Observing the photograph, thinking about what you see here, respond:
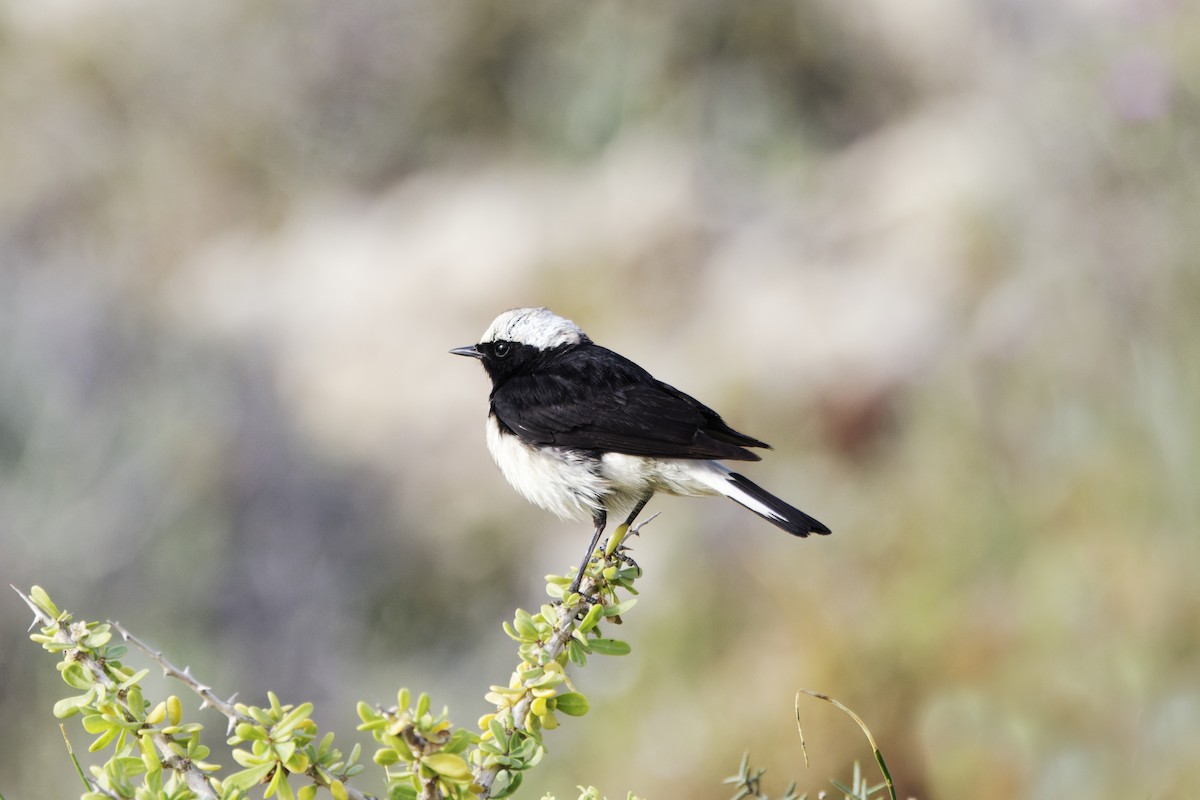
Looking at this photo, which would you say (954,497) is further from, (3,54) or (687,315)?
(3,54)

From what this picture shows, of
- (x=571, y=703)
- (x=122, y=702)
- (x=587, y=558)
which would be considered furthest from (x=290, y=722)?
(x=587, y=558)

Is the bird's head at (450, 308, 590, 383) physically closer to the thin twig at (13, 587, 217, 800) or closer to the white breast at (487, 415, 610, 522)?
the white breast at (487, 415, 610, 522)

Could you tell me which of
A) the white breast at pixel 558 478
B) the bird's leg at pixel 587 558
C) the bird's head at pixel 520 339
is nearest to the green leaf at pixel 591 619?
the bird's leg at pixel 587 558

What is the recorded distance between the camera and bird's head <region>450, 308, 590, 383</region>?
389 centimetres

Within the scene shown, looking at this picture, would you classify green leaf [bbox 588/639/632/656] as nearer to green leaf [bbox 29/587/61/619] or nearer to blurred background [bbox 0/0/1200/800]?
green leaf [bbox 29/587/61/619]

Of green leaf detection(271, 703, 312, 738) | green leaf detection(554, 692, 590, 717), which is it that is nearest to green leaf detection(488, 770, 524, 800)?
green leaf detection(554, 692, 590, 717)

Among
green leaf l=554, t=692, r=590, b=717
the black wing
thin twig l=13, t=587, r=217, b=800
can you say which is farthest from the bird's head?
thin twig l=13, t=587, r=217, b=800

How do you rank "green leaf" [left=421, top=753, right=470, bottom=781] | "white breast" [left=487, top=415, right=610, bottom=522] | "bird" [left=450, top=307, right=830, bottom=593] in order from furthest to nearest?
"white breast" [left=487, top=415, right=610, bottom=522] < "bird" [left=450, top=307, right=830, bottom=593] < "green leaf" [left=421, top=753, right=470, bottom=781]

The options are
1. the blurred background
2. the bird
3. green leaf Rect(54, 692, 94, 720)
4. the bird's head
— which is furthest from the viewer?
the blurred background

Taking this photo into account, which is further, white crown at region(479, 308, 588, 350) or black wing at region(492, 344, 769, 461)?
white crown at region(479, 308, 588, 350)

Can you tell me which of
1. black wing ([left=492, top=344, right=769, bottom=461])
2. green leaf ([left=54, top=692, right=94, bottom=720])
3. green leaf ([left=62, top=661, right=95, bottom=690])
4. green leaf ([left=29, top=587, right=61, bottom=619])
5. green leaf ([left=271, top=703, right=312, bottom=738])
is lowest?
green leaf ([left=54, top=692, right=94, bottom=720])

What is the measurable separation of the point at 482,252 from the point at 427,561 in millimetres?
2631

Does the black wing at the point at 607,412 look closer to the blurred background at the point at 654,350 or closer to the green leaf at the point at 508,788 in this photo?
the green leaf at the point at 508,788

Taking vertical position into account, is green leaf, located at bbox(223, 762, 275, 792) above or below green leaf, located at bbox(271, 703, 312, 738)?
below
